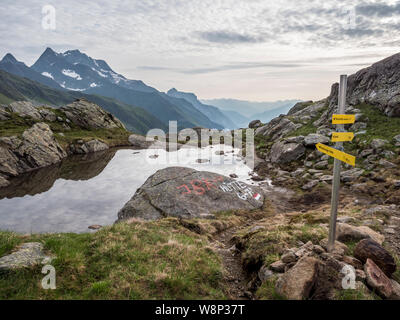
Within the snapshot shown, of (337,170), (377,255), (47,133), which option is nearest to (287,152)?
(337,170)

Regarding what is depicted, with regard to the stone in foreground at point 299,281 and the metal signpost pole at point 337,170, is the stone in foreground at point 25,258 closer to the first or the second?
the stone in foreground at point 299,281

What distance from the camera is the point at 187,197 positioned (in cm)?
2309

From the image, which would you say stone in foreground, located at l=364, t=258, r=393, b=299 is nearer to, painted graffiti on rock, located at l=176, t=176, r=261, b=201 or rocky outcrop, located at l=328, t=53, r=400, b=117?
painted graffiti on rock, located at l=176, t=176, r=261, b=201

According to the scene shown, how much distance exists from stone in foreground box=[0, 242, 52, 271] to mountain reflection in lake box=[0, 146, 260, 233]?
416 inches

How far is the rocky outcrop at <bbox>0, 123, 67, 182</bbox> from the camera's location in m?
41.2

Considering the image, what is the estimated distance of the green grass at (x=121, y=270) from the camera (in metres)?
7.91

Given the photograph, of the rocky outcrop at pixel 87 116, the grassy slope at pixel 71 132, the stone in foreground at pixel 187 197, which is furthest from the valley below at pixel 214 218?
the rocky outcrop at pixel 87 116

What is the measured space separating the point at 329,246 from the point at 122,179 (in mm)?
31965

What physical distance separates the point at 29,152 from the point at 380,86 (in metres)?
70.1

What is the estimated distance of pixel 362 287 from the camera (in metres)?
7.33

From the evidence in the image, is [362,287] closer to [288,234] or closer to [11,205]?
[288,234]

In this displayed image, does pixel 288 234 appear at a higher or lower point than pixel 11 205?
higher

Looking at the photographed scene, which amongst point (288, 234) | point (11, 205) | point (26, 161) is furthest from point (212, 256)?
point (26, 161)

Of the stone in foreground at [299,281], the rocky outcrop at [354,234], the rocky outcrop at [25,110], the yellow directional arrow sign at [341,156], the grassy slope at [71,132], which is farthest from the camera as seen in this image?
the rocky outcrop at [25,110]
